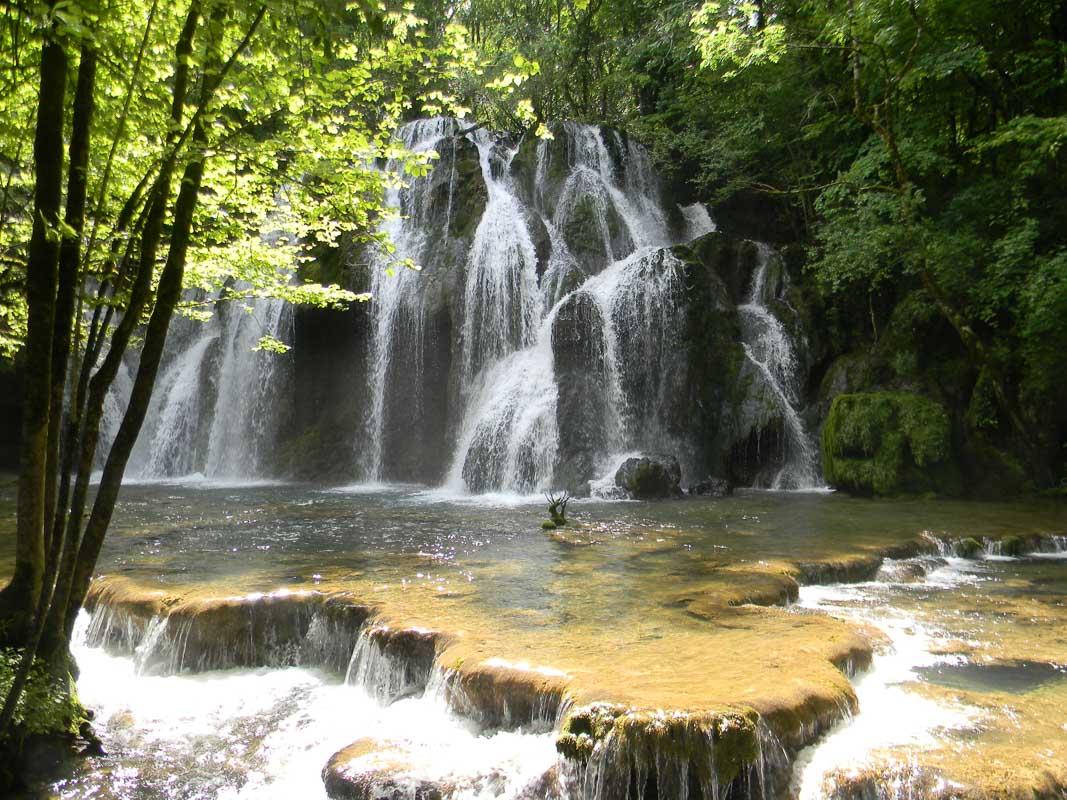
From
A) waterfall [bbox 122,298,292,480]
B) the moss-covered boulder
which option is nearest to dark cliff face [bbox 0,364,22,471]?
waterfall [bbox 122,298,292,480]

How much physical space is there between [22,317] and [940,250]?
45.5ft

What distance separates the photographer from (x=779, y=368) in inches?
707

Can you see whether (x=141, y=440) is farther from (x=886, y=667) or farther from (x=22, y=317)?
(x=886, y=667)

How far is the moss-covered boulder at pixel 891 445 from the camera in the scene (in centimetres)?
1404

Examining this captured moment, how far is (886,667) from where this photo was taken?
5289mm

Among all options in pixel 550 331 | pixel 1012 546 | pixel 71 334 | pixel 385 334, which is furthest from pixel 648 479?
pixel 71 334

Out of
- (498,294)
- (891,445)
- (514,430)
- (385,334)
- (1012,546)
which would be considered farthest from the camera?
(385,334)

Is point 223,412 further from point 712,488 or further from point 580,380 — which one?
point 712,488

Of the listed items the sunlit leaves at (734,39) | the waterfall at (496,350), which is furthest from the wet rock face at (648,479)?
the sunlit leaves at (734,39)

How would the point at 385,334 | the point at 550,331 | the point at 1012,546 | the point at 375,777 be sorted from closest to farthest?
the point at 375,777 < the point at 1012,546 < the point at 550,331 < the point at 385,334

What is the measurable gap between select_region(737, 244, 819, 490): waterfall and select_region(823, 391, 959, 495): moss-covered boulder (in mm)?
1722

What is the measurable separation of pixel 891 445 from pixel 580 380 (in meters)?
6.51

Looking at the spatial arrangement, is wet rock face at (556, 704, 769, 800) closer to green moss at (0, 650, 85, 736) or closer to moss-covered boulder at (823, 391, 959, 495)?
green moss at (0, 650, 85, 736)

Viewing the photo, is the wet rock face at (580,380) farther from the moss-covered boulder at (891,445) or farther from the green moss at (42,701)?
the green moss at (42,701)
